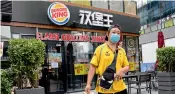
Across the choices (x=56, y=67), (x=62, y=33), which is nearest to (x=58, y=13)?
(x=62, y=33)

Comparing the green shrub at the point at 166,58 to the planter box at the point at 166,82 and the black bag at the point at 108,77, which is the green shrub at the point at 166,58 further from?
the black bag at the point at 108,77

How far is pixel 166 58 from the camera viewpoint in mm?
7949

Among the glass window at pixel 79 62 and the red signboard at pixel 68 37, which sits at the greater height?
the red signboard at pixel 68 37

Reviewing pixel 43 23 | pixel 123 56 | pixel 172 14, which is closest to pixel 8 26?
pixel 43 23

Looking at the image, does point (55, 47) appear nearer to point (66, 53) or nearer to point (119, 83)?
point (66, 53)

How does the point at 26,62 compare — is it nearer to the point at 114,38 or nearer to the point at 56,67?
the point at 114,38

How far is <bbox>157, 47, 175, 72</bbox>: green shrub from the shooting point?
788 cm

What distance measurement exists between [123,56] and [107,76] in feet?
1.23

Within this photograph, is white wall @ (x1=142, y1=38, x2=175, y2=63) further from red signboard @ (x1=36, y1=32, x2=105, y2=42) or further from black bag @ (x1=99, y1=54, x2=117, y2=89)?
black bag @ (x1=99, y1=54, x2=117, y2=89)

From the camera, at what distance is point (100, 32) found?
498 inches

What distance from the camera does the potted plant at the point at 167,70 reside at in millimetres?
7789

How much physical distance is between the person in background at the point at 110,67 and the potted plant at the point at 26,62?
1.73 meters

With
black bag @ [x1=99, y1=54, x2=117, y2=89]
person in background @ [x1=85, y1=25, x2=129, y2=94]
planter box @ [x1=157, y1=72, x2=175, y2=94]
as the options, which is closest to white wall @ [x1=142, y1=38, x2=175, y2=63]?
planter box @ [x1=157, y1=72, x2=175, y2=94]

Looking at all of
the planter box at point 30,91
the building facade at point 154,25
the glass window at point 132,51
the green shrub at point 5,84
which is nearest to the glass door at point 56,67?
the glass window at point 132,51
